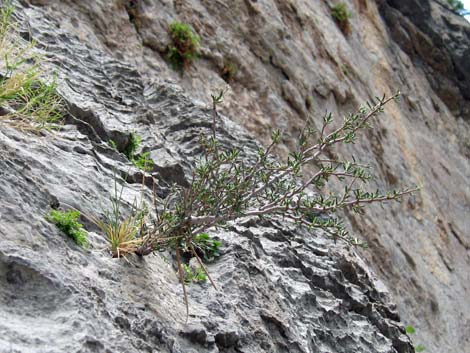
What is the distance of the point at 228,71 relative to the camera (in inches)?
406

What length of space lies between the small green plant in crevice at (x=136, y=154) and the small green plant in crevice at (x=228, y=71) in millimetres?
4447

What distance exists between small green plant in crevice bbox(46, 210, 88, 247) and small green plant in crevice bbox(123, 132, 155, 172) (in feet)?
6.01

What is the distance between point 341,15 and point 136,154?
990cm

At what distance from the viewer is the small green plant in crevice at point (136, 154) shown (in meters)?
5.64

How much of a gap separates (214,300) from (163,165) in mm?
1805

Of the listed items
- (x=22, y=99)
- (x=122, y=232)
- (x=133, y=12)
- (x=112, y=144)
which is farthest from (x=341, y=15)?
(x=122, y=232)

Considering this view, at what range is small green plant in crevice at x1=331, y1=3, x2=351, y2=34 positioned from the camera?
48.2 feet

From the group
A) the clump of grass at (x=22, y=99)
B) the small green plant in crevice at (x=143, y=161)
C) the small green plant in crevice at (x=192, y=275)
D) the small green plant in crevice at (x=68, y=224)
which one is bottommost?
the small green plant in crevice at (x=192, y=275)

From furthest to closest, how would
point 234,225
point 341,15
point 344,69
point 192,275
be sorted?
point 341,15, point 344,69, point 234,225, point 192,275

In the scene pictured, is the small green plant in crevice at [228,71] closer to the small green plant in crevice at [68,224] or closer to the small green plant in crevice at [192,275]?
the small green plant in crevice at [192,275]

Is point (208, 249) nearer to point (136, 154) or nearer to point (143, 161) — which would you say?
point (143, 161)

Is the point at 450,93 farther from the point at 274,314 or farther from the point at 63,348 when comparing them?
the point at 63,348

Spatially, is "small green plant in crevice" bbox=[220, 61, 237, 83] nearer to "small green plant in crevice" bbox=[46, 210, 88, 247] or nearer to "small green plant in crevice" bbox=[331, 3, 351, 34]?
"small green plant in crevice" bbox=[331, 3, 351, 34]

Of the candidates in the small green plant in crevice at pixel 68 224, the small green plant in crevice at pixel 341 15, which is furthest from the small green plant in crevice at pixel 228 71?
the small green plant in crevice at pixel 68 224
